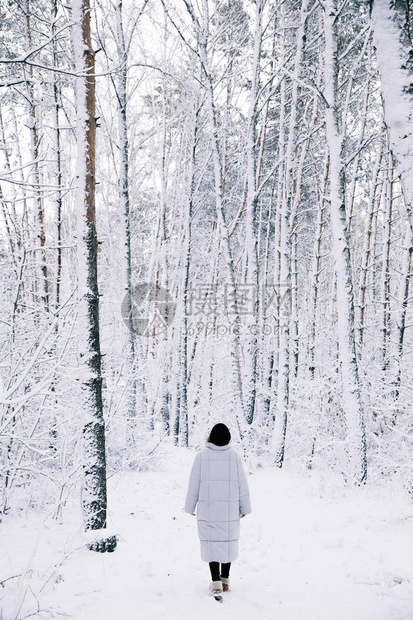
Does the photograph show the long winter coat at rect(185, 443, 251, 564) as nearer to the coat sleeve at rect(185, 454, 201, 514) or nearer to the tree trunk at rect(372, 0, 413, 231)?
the coat sleeve at rect(185, 454, 201, 514)

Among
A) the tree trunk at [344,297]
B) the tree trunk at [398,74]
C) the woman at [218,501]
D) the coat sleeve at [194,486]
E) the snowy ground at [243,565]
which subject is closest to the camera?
the tree trunk at [398,74]

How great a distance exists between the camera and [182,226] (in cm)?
1622

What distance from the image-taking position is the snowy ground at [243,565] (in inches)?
138

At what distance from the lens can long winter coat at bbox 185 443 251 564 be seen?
3738 mm

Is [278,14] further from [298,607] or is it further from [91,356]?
[298,607]

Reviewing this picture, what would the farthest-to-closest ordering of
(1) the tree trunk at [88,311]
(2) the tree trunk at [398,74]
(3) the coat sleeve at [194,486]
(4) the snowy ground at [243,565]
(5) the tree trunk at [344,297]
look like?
(5) the tree trunk at [344,297], (1) the tree trunk at [88,311], (3) the coat sleeve at [194,486], (4) the snowy ground at [243,565], (2) the tree trunk at [398,74]

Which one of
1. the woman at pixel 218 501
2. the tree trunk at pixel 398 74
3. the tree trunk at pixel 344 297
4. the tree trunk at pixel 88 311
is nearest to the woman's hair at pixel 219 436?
the woman at pixel 218 501

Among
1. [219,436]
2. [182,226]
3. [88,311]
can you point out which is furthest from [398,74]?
[182,226]

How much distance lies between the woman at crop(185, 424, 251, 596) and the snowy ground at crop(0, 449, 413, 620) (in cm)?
37

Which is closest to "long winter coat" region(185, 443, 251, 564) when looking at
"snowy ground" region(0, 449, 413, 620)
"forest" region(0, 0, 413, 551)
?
"snowy ground" region(0, 449, 413, 620)

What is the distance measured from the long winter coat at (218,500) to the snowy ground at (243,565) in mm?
465

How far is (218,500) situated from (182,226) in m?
13.5

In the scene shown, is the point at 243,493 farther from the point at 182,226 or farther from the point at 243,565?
the point at 182,226

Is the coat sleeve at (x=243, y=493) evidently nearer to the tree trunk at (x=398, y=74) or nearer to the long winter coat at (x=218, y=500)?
the long winter coat at (x=218, y=500)
